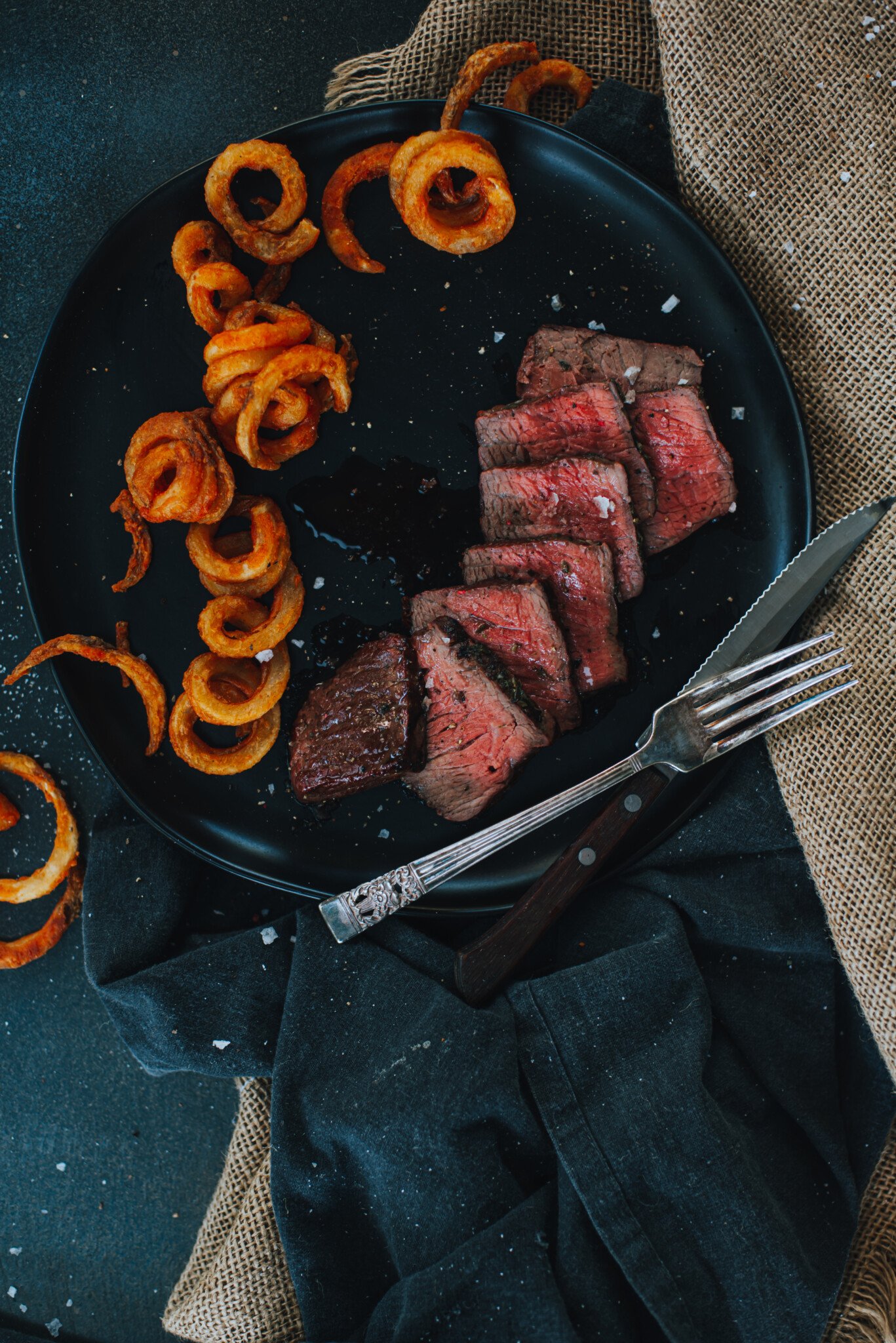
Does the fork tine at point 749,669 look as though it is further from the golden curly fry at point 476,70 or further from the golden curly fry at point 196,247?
the golden curly fry at point 196,247

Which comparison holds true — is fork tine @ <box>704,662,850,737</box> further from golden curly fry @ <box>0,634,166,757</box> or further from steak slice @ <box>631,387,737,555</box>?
golden curly fry @ <box>0,634,166,757</box>

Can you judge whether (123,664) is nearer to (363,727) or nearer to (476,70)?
(363,727)

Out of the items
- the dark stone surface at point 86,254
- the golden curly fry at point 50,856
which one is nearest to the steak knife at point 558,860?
the golden curly fry at point 50,856

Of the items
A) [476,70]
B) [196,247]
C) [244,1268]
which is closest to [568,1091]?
[244,1268]

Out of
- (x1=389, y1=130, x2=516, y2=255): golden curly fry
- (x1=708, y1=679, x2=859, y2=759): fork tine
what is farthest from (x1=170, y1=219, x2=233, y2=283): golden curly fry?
(x1=708, y1=679, x2=859, y2=759): fork tine

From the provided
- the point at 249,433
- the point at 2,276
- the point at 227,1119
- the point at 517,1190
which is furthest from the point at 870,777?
the point at 2,276

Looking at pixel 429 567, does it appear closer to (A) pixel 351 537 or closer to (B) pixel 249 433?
(A) pixel 351 537

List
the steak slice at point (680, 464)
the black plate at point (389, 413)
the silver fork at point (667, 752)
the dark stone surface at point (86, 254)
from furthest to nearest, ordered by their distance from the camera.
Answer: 1. the dark stone surface at point (86, 254)
2. the black plate at point (389, 413)
3. the steak slice at point (680, 464)
4. the silver fork at point (667, 752)
